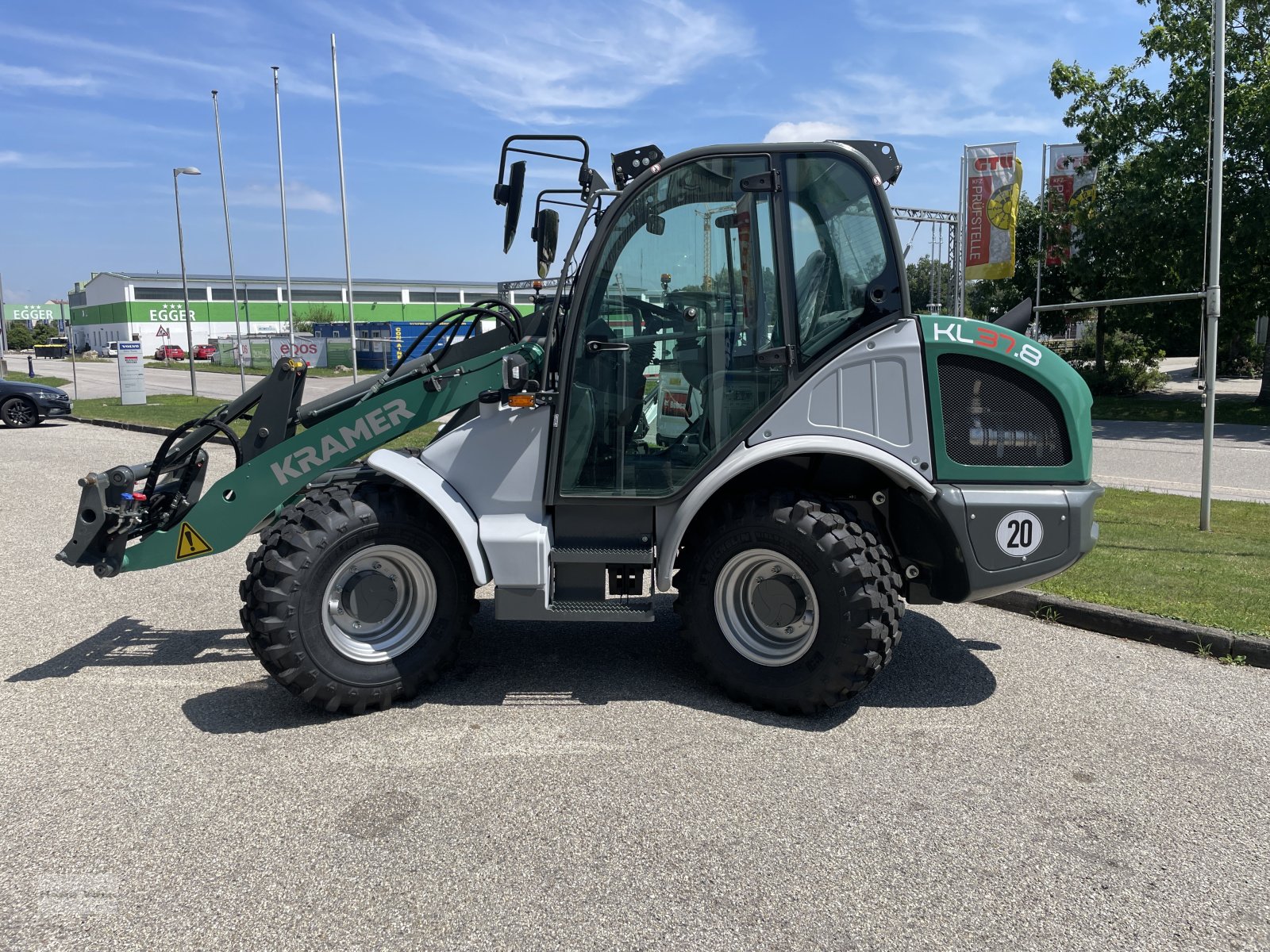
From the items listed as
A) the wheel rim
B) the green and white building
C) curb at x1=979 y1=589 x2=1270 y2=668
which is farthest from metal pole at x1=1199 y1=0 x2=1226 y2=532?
the green and white building

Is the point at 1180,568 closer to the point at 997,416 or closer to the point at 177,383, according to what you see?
the point at 997,416

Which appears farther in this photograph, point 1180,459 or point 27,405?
point 27,405

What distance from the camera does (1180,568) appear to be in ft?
23.2

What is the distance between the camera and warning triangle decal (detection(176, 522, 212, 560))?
15.6ft

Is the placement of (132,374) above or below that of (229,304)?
below

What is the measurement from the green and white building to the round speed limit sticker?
79.1m

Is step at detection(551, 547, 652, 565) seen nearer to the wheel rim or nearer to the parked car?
the wheel rim

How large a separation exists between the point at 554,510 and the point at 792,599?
1.25 meters

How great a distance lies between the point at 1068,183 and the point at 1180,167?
157 inches

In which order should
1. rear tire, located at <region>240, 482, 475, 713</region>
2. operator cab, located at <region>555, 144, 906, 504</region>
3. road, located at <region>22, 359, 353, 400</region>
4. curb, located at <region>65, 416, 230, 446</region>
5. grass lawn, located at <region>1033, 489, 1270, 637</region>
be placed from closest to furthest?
rear tire, located at <region>240, 482, 475, 713</region> → operator cab, located at <region>555, 144, 906, 504</region> → grass lawn, located at <region>1033, 489, 1270, 637</region> → curb, located at <region>65, 416, 230, 446</region> → road, located at <region>22, 359, 353, 400</region>

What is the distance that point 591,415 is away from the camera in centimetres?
471

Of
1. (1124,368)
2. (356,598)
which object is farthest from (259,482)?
(1124,368)

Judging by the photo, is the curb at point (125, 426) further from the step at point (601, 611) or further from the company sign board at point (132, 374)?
the step at point (601, 611)

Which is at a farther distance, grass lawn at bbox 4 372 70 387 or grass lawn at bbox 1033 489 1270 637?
grass lawn at bbox 4 372 70 387
